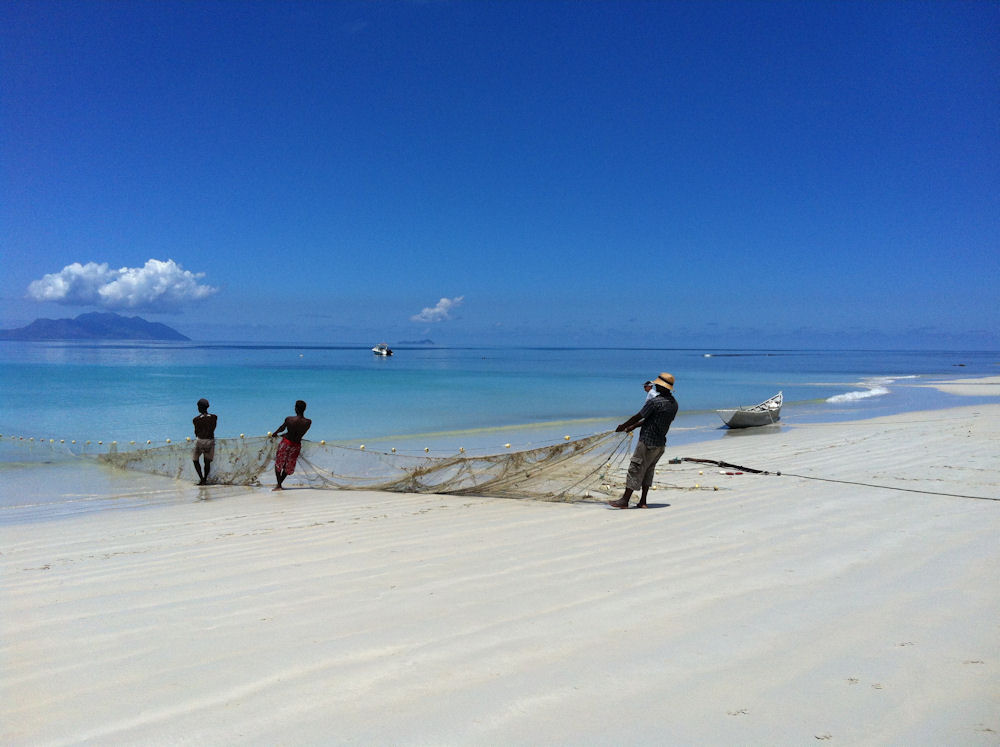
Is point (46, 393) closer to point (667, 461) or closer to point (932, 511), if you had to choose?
point (667, 461)

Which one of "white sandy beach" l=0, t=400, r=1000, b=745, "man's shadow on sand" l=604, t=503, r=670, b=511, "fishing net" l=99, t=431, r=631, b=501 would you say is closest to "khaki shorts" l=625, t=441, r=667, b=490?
"man's shadow on sand" l=604, t=503, r=670, b=511

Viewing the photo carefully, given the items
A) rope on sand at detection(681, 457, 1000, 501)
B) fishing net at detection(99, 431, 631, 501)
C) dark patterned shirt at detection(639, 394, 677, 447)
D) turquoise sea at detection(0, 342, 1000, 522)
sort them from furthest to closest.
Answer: turquoise sea at detection(0, 342, 1000, 522), fishing net at detection(99, 431, 631, 501), rope on sand at detection(681, 457, 1000, 501), dark patterned shirt at detection(639, 394, 677, 447)

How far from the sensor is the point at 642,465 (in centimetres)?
701

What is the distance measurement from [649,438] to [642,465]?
1.04ft

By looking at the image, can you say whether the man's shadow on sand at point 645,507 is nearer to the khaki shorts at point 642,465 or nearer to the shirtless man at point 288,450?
the khaki shorts at point 642,465

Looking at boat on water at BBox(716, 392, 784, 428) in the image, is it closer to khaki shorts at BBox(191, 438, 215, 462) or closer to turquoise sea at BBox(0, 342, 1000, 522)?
turquoise sea at BBox(0, 342, 1000, 522)

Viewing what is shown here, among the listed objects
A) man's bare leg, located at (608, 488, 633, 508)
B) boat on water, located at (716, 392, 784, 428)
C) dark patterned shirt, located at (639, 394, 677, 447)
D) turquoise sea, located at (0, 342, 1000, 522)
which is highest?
dark patterned shirt, located at (639, 394, 677, 447)

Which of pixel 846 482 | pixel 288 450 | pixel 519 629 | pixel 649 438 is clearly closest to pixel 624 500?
pixel 649 438

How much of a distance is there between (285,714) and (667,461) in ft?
31.5

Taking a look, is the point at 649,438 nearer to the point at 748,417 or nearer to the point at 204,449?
the point at 204,449

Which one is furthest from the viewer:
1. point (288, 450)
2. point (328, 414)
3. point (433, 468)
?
point (328, 414)

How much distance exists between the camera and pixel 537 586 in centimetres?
422

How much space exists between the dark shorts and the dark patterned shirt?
542 centimetres

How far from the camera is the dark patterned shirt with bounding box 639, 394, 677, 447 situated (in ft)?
22.7
